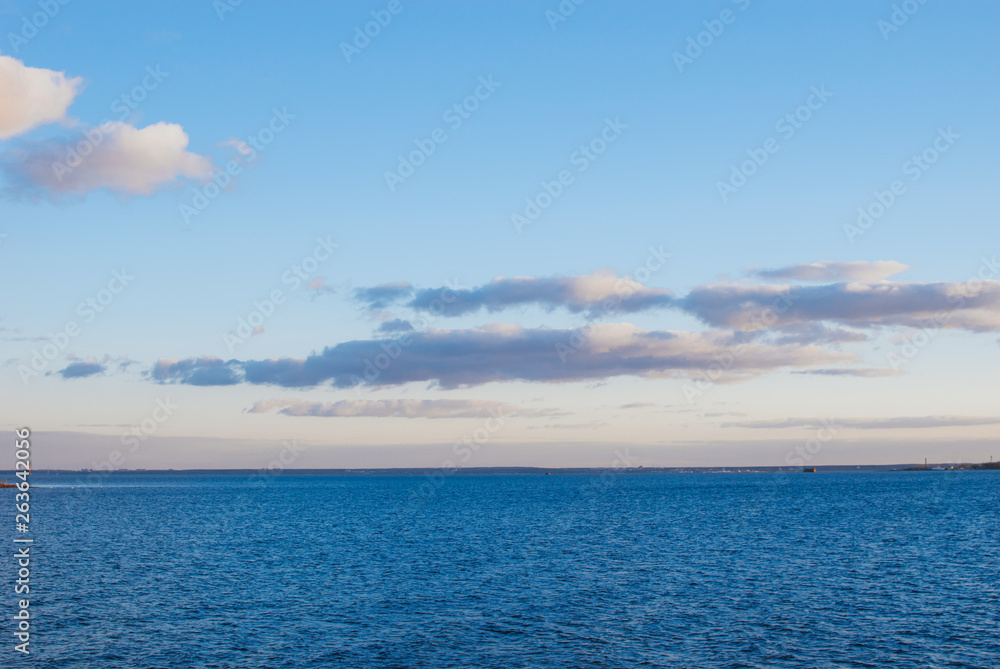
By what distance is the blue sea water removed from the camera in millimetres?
44031

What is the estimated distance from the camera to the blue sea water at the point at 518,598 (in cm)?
4403

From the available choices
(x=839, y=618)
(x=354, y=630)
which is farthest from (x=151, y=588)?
(x=839, y=618)

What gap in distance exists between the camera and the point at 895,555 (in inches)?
3135

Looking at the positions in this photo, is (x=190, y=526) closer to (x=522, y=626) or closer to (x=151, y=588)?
(x=151, y=588)

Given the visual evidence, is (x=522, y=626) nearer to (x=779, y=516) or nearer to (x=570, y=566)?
(x=570, y=566)

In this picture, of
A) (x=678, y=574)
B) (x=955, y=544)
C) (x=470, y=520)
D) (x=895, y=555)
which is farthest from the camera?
(x=470, y=520)

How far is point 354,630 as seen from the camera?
49.8 metres

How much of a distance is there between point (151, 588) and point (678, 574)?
44050 mm

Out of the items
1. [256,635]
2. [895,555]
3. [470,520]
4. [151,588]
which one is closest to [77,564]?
[151,588]

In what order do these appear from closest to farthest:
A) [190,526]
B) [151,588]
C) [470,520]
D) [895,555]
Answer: [151,588] → [895,555] → [190,526] → [470,520]

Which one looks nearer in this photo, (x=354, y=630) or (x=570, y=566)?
(x=354, y=630)

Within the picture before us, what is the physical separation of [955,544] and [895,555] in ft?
46.6

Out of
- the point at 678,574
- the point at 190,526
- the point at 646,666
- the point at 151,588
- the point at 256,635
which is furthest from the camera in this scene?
the point at 190,526

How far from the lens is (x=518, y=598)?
58562 mm
